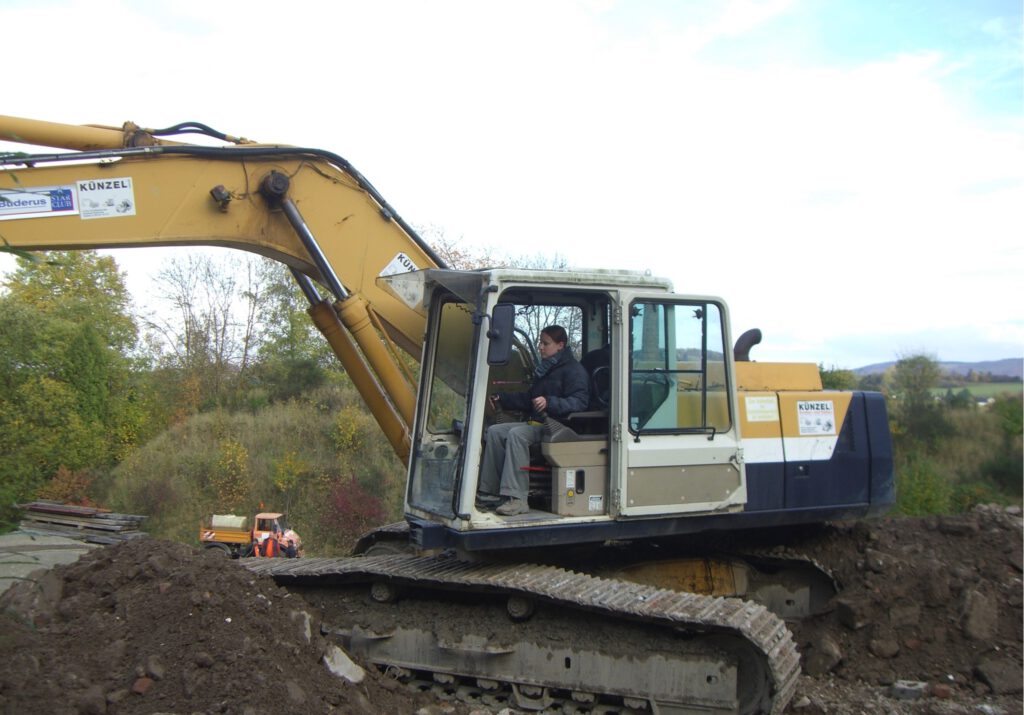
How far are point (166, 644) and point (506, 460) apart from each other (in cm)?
217

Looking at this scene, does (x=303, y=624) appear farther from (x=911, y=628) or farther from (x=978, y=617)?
(x=978, y=617)

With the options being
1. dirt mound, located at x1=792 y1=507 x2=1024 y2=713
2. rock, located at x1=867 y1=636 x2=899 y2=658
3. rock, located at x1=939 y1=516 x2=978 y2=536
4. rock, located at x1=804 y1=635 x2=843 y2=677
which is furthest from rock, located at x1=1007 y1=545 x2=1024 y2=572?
rock, located at x1=804 y1=635 x2=843 y2=677

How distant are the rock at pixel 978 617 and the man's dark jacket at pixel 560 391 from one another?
334cm

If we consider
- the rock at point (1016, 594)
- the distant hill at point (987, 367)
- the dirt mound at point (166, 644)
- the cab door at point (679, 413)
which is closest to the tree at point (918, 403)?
the distant hill at point (987, 367)

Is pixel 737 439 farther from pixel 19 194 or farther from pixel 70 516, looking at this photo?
pixel 70 516

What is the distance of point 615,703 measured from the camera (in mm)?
5293

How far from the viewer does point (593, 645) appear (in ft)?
17.2

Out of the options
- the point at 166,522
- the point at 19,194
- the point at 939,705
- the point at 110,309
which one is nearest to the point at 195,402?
the point at 110,309

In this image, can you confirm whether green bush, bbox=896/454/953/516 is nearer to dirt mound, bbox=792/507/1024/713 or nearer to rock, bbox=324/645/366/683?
dirt mound, bbox=792/507/1024/713

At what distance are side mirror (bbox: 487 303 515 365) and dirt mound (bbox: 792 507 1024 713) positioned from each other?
10.1ft

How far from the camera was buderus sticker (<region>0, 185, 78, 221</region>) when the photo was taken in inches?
195

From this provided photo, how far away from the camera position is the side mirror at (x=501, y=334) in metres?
5.10

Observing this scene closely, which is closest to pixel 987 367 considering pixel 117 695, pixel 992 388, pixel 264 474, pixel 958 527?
pixel 992 388

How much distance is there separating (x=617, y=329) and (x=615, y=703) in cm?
232
